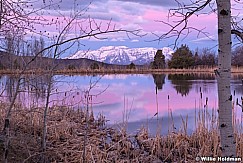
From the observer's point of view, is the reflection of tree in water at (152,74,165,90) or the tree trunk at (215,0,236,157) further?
the reflection of tree in water at (152,74,165,90)

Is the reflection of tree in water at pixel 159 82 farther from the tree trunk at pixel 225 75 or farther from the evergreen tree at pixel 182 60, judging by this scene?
the tree trunk at pixel 225 75

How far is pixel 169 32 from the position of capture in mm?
2662

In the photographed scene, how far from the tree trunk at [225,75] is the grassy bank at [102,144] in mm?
2658

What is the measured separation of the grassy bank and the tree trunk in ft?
8.72

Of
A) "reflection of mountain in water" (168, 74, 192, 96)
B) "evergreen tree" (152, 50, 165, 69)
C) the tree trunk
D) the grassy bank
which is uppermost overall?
"evergreen tree" (152, 50, 165, 69)

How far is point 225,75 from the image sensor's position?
2.16 metres

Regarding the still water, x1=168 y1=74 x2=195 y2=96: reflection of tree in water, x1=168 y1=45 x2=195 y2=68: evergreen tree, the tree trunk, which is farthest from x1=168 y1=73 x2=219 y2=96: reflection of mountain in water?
the tree trunk

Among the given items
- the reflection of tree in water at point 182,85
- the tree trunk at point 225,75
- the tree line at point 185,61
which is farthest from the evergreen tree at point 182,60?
the tree trunk at point 225,75

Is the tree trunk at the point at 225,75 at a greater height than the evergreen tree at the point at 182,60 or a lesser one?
lesser

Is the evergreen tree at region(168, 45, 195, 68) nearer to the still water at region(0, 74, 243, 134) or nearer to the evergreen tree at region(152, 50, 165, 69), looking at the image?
the evergreen tree at region(152, 50, 165, 69)

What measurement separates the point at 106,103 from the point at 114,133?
18.1 ft

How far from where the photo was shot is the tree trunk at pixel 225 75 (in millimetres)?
2146

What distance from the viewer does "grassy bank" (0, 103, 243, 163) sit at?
15.8 feet

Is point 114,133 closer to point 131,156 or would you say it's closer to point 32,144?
point 131,156
